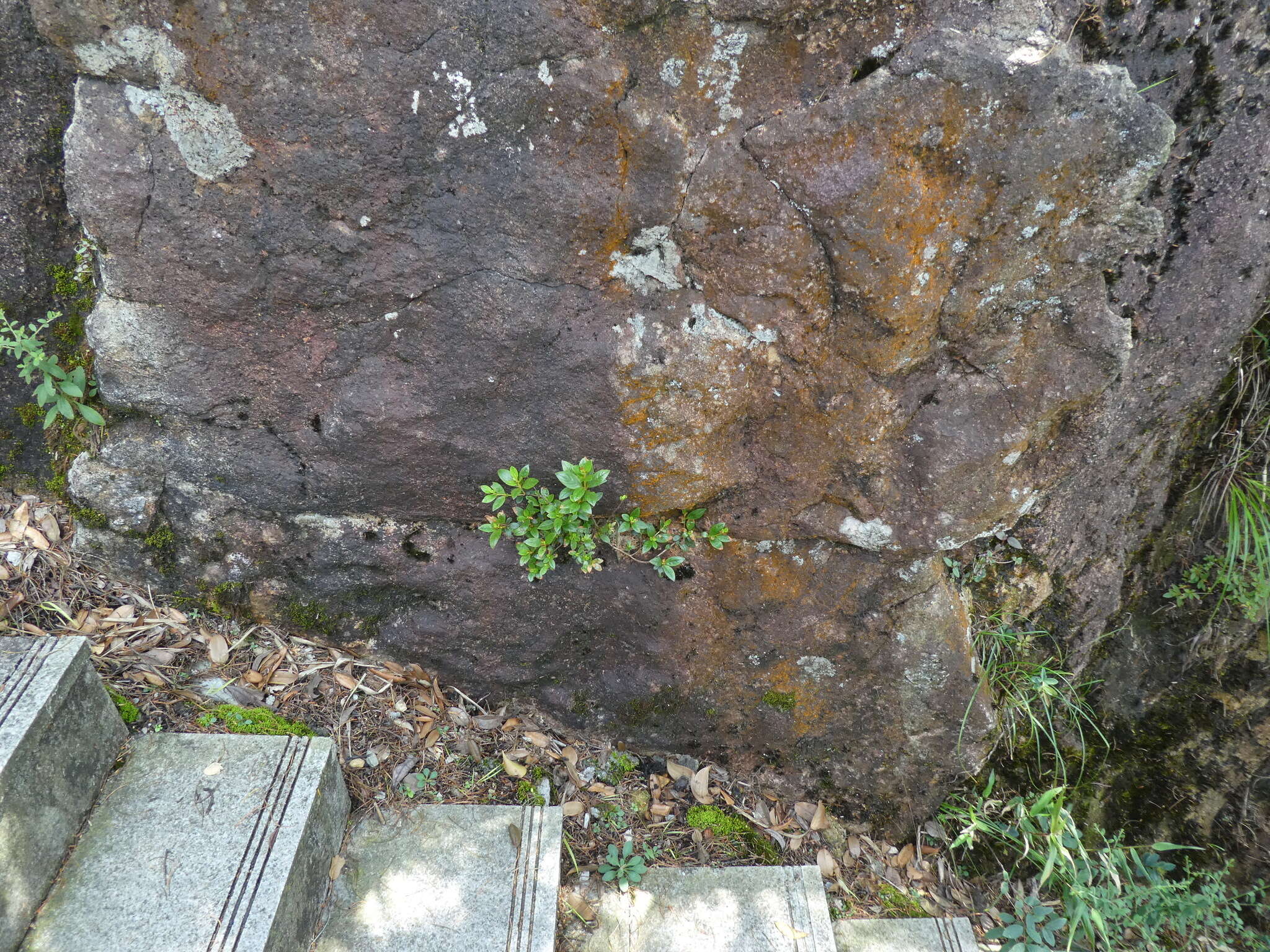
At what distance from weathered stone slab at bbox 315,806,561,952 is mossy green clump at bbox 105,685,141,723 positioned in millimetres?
691

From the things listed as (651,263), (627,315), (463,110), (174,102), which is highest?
(463,110)

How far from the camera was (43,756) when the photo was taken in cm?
178

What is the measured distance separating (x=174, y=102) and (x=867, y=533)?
2.06 meters

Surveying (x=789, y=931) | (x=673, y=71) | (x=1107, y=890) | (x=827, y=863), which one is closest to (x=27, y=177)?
(x=673, y=71)

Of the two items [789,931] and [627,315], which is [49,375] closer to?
[627,315]

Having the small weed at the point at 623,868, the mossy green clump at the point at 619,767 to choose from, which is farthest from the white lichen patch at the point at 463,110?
the small weed at the point at 623,868

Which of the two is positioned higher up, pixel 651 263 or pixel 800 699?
pixel 651 263

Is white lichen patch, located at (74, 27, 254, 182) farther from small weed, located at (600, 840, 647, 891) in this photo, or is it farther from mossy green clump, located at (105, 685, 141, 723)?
small weed, located at (600, 840, 647, 891)

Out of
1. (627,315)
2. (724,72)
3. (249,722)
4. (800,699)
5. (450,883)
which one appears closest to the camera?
(724,72)

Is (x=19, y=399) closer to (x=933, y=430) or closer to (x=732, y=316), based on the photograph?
(x=732, y=316)

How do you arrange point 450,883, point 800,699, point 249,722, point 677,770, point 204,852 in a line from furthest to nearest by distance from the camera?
point 677,770, point 800,699, point 249,722, point 450,883, point 204,852

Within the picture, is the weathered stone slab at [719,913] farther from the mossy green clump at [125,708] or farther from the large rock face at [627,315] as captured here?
the mossy green clump at [125,708]

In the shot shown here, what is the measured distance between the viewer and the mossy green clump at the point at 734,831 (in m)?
2.42

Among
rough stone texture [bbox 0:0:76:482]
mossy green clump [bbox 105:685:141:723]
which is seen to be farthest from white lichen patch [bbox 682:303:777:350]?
mossy green clump [bbox 105:685:141:723]
